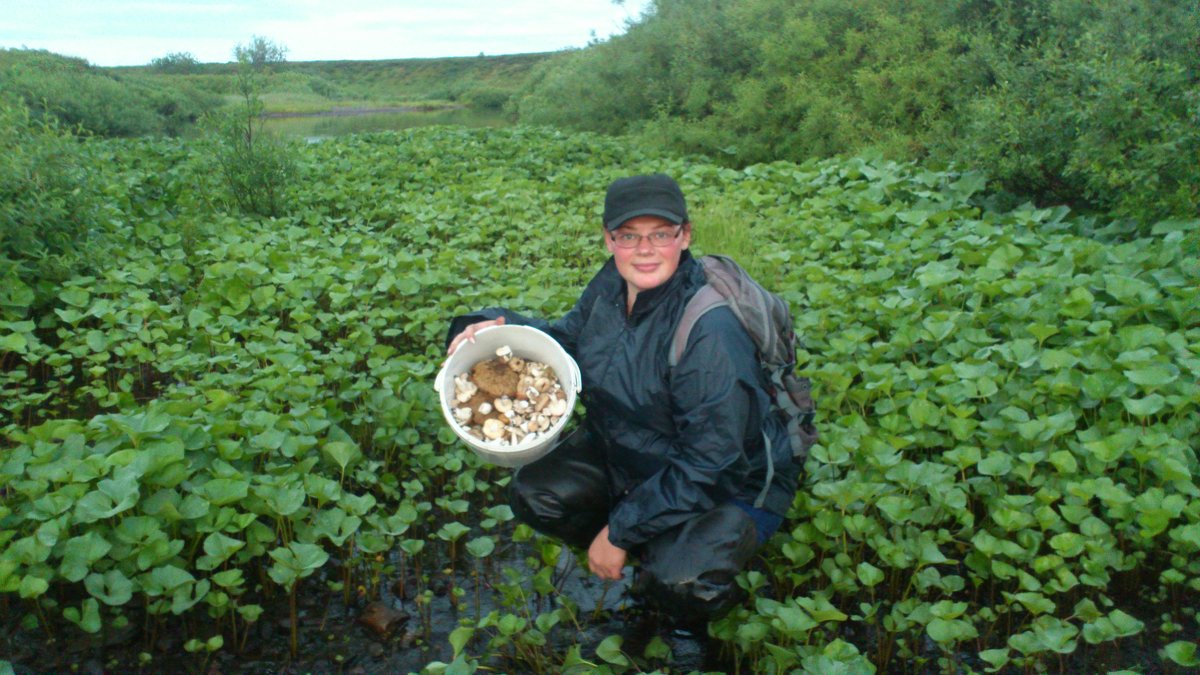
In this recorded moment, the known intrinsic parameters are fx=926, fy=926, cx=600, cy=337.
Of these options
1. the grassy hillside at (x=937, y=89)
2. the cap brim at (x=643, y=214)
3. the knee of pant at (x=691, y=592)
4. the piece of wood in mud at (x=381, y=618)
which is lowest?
the piece of wood in mud at (x=381, y=618)

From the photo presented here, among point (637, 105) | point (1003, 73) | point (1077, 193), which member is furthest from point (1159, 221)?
point (637, 105)

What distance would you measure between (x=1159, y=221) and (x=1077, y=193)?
1093 millimetres

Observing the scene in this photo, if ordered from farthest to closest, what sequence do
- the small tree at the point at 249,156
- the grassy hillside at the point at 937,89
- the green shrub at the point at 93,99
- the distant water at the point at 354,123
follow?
the distant water at the point at 354,123 → the green shrub at the point at 93,99 → the small tree at the point at 249,156 → the grassy hillside at the point at 937,89

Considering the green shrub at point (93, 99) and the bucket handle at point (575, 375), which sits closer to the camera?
the bucket handle at point (575, 375)

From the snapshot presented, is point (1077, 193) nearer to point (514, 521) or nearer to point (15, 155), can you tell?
point (514, 521)

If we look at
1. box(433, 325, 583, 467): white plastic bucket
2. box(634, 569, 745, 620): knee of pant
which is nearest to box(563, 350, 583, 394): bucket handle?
box(433, 325, 583, 467): white plastic bucket

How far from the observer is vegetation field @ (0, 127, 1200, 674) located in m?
2.55

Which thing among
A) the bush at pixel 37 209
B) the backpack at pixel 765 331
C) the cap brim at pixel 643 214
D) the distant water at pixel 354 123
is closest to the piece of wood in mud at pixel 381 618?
the backpack at pixel 765 331

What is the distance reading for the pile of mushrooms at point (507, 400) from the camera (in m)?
2.71

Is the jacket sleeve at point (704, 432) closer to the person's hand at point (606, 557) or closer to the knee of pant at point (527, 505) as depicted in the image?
the person's hand at point (606, 557)

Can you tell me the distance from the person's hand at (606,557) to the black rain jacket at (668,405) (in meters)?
0.04

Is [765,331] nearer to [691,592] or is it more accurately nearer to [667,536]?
[667,536]

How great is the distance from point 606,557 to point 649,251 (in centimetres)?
84

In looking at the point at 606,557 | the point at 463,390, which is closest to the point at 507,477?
the point at 463,390
